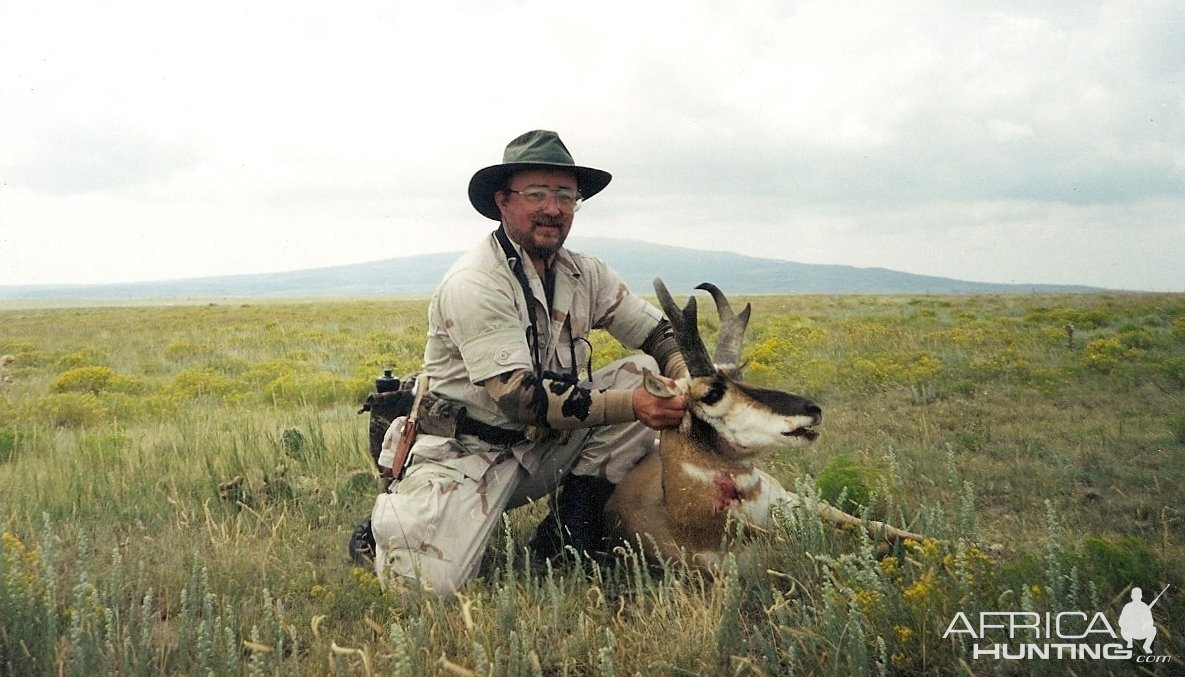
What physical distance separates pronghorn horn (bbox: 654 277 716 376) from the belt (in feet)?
3.72

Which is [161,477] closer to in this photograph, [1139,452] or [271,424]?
[271,424]

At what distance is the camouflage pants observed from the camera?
378 centimetres

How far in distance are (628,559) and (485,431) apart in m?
1.01

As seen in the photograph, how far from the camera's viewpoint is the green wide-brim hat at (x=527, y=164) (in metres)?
4.08

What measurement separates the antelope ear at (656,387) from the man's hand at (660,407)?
0.10 ft

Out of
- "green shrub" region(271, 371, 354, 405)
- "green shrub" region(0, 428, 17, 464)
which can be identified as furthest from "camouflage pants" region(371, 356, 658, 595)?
"green shrub" region(271, 371, 354, 405)

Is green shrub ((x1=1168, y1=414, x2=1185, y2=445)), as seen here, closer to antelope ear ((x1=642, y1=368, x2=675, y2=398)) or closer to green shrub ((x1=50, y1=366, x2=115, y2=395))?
antelope ear ((x1=642, y1=368, x2=675, y2=398))

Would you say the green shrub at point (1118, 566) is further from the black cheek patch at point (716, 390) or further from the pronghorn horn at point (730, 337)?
the pronghorn horn at point (730, 337)

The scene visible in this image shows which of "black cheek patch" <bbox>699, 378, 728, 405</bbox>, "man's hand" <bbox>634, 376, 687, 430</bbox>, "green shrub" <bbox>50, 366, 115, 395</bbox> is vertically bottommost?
"green shrub" <bbox>50, 366, 115, 395</bbox>

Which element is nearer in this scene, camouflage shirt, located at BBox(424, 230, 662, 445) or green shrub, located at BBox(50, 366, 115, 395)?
camouflage shirt, located at BBox(424, 230, 662, 445)

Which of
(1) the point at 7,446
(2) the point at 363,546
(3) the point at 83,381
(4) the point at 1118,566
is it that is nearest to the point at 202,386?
(3) the point at 83,381

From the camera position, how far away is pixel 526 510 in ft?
16.3

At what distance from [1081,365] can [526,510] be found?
314 inches

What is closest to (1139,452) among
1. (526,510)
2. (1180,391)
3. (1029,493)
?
(1029,493)
